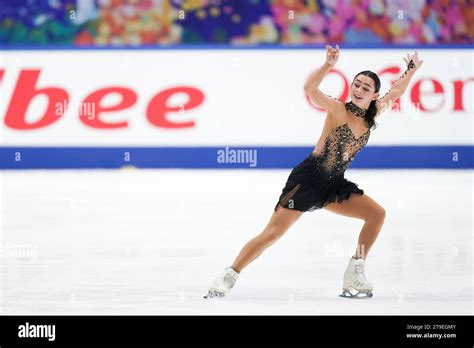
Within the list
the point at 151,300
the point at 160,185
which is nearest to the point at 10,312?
the point at 151,300

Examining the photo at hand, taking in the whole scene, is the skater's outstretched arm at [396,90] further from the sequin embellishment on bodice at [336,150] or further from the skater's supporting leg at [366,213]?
the skater's supporting leg at [366,213]

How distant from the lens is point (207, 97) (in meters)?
12.9

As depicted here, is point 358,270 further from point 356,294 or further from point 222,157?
point 222,157

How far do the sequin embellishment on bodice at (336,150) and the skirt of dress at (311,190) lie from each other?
35mm

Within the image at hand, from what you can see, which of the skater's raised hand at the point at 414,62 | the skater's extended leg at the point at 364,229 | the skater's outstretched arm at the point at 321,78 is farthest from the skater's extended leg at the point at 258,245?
the skater's raised hand at the point at 414,62

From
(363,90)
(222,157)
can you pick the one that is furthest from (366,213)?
(222,157)

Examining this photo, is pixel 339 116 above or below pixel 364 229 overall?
above

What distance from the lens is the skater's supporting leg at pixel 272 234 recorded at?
547 centimetres

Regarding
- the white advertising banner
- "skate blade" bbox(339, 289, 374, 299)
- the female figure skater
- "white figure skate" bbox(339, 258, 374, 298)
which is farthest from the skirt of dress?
the white advertising banner

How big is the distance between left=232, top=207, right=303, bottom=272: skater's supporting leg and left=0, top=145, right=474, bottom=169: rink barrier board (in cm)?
737

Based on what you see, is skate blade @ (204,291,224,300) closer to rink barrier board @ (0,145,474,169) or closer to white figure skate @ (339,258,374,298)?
white figure skate @ (339,258,374,298)

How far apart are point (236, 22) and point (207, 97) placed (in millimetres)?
1756

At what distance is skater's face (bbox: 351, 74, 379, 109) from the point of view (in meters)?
5.42

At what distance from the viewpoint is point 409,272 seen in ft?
21.0
